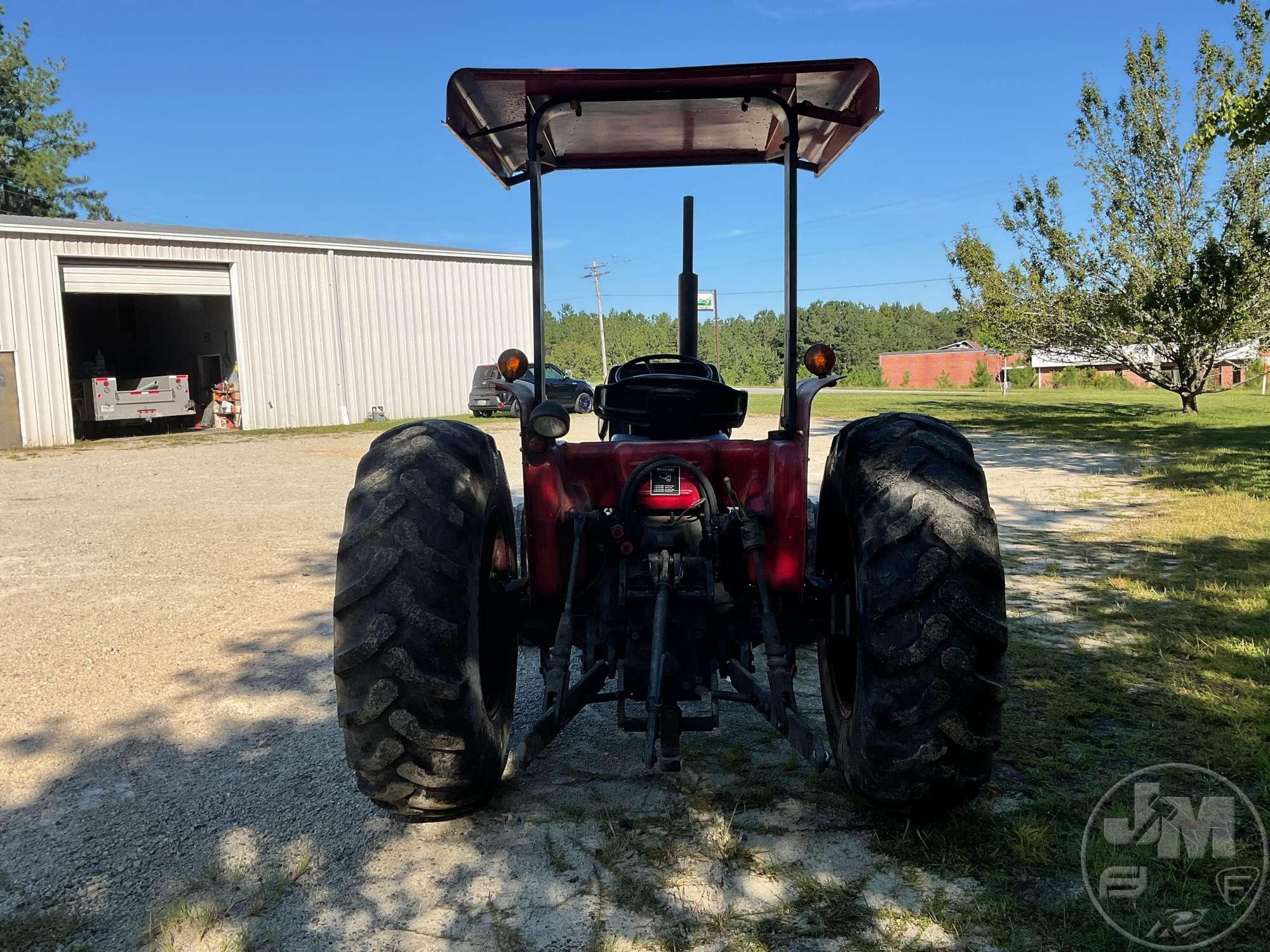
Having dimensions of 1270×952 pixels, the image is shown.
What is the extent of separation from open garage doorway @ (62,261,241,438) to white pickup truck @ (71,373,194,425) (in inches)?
0.7

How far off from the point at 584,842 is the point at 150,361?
3206cm

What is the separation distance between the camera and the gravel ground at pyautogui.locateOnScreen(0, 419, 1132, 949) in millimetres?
2625

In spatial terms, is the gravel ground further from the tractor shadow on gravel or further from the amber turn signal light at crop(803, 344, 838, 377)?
the amber turn signal light at crop(803, 344, 838, 377)

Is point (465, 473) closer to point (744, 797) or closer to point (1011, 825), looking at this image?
point (744, 797)

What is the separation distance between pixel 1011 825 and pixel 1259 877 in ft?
2.20

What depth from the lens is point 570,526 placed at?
3367mm

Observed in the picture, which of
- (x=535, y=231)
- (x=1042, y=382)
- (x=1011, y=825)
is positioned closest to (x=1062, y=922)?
(x=1011, y=825)

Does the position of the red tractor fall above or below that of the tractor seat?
below

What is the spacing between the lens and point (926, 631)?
2674mm

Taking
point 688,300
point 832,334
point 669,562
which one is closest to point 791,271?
point 669,562

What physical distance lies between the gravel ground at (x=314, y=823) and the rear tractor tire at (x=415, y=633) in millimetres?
277

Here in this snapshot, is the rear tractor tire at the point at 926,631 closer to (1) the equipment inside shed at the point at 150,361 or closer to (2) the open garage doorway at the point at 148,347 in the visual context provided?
(2) the open garage doorway at the point at 148,347

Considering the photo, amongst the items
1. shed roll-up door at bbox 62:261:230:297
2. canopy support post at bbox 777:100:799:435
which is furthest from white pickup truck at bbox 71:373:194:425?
canopy support post at bbox 777:100:799:435

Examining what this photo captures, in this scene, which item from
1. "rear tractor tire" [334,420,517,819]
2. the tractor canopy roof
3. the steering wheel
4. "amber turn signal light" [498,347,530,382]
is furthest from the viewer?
the steering wheel
